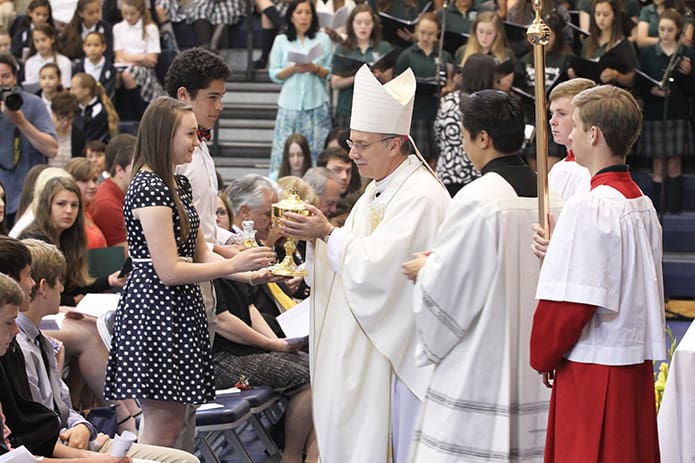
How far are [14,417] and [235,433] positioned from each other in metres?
1.74

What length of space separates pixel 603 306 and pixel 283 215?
1279mm

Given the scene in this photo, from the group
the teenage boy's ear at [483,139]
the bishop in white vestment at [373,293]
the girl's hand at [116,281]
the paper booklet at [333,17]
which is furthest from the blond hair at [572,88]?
the paper booklet at [333,17]

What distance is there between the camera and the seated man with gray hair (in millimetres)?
7023

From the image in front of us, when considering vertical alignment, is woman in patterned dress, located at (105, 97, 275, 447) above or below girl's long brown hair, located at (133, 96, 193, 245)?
below

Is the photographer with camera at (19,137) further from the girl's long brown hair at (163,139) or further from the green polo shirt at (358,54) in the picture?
the girl's long brown hair at (163,139)

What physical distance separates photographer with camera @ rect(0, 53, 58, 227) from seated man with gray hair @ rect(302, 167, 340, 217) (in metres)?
2.28

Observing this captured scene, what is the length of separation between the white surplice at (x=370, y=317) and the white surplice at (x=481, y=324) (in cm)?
35

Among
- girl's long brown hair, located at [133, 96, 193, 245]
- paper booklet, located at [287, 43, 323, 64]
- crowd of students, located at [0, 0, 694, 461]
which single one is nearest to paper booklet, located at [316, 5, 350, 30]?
crowd of students, located at [0, 0, 694, 461]

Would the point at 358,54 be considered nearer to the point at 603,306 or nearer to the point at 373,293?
the point at 373,293

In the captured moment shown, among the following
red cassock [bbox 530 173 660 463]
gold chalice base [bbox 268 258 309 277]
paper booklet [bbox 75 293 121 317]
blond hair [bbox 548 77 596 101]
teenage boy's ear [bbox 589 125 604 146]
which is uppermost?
blond hair [bbox 548 77 596 101]

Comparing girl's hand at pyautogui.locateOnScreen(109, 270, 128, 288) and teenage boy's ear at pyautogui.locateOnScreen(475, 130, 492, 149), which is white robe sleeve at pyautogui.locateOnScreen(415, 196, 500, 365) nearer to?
teenage boy's ear at pyautogui.locateOnScreen(475, 130, 492, 149)

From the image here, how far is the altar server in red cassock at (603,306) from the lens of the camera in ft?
11.8

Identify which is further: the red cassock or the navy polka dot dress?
the navy polka dot dress

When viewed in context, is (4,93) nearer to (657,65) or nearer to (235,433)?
(235,433)
